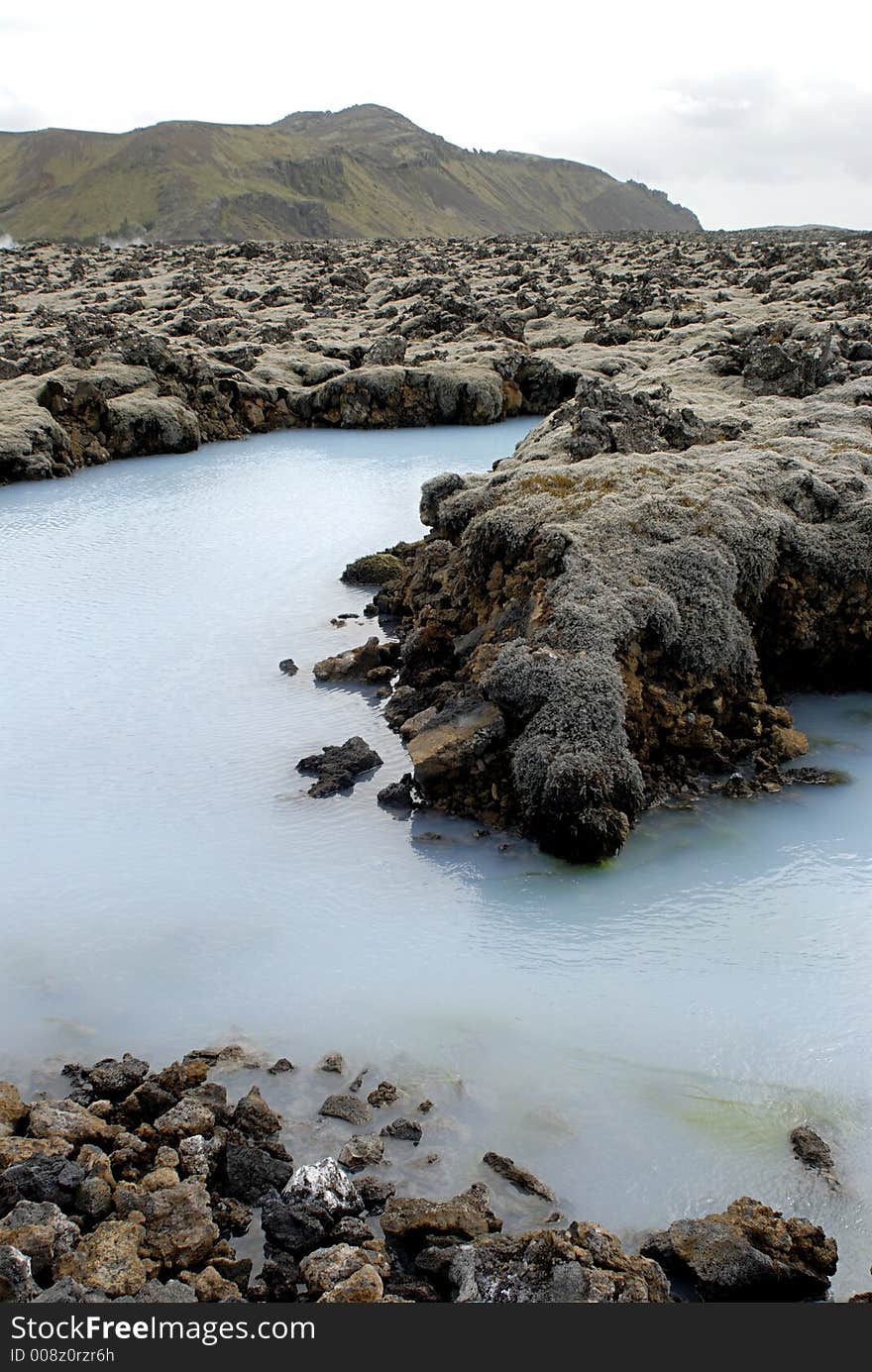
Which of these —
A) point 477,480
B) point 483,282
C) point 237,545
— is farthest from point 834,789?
point 483,282

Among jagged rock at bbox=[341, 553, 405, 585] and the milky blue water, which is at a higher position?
jagged rock at bbox=[341, 553, 405, 585]

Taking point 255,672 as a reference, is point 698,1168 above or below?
below

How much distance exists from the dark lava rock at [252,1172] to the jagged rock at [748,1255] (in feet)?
8.10

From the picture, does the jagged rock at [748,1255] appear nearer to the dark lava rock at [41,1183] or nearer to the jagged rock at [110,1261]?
the jagged rock at [110,1261]

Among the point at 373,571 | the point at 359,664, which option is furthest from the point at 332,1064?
the point at 373,571

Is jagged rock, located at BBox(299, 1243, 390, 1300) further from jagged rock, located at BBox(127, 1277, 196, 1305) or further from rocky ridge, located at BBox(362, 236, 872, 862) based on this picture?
rocky ridge, located at BBox(362, 236, 872, 862)

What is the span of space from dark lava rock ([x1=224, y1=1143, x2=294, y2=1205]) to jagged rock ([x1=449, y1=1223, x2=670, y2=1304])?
1.47 m

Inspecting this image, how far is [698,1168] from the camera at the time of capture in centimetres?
744

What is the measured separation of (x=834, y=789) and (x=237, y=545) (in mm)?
14600

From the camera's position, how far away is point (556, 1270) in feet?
19.9

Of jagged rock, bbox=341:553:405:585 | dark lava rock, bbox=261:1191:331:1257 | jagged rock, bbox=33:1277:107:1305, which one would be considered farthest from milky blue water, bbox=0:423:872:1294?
jagged rock, bbox=341:553:405:585

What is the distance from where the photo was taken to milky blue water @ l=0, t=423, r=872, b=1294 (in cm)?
780

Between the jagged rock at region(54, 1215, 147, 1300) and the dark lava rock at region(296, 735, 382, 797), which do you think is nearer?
the jagged rock at region(54, 1215, 147, 1300)

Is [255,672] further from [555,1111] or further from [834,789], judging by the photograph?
[555,1111]
